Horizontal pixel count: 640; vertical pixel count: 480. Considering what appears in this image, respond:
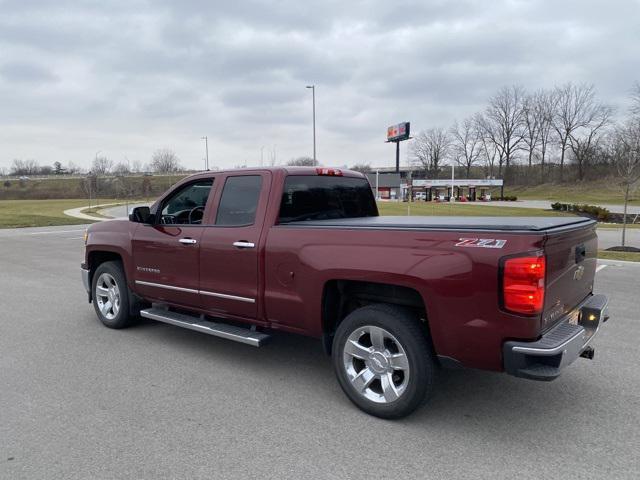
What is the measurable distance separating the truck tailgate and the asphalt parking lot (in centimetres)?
81

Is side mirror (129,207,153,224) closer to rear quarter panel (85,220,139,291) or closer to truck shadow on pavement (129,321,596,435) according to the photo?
rear quarter panel (85,220,139,291)

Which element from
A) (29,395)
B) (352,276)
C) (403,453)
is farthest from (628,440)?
(29,395)

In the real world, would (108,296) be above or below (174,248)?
below

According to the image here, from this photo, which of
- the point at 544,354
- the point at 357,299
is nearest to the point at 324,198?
the point at 357,299

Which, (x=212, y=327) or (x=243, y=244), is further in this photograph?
(x=212, y=327)

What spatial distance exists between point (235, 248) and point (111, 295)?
7.91 feet

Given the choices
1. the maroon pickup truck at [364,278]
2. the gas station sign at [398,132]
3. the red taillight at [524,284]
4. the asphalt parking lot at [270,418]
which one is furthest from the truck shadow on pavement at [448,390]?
the gas station sign at [398,132]

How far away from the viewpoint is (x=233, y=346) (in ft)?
16.9

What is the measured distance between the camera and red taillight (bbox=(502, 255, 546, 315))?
9.39ft

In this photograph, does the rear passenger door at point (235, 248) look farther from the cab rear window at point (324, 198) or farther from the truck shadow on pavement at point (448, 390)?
the truck shadow on pavement at point (448, 390)

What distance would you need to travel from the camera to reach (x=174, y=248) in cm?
485

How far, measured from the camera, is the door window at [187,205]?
16.1 feet

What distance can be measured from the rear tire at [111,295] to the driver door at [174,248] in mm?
405

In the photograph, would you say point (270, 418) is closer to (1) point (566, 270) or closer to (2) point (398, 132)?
(1) point (566, 270)
